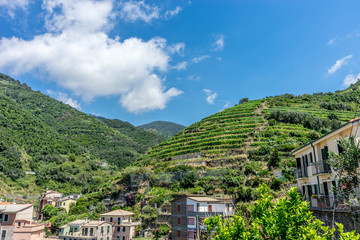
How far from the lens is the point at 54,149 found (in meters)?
104

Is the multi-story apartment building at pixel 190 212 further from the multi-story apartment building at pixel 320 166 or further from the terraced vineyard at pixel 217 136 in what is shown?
the terraced vineyard at pixel 217 136

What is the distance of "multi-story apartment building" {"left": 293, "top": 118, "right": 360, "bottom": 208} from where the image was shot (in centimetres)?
1554

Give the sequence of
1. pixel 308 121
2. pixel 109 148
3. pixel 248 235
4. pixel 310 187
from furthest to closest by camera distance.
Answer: pixel 109 148
pixel 308 121
pixel 310 187
pixel 248 235

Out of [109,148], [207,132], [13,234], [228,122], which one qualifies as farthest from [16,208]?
[109,148]

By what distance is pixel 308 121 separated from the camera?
55.3 metres

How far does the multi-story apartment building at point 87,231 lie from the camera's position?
39.5 metres

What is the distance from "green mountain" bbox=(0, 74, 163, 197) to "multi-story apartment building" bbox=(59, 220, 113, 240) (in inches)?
908

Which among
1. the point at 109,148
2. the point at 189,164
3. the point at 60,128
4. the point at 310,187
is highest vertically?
the point at 60,128

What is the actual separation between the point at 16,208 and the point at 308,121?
5824 cm

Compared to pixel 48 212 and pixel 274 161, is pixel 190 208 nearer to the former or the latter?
pixel 274 161

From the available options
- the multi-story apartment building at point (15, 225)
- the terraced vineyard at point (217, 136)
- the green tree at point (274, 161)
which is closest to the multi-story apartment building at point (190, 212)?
the green tree at point (274, 161)

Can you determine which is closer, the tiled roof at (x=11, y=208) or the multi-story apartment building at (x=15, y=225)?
the multi-story apartment building at (x=15, y=225)

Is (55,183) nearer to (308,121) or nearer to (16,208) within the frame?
(16,208)

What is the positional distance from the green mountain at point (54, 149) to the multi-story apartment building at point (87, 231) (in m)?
23.1
